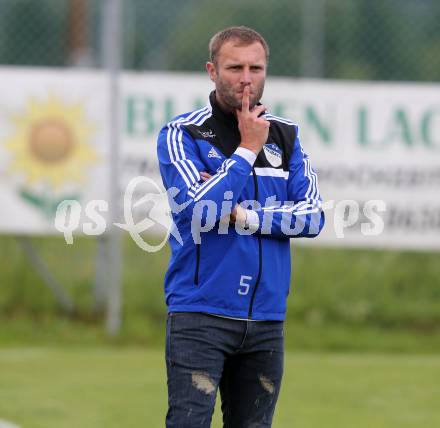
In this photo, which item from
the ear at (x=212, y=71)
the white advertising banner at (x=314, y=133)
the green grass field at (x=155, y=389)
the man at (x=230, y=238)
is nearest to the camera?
the man at (x=230, y=238)

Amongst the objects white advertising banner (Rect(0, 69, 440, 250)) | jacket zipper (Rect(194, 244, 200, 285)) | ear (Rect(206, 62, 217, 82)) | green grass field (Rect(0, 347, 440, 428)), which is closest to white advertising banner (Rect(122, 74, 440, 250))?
white advertising banner (Rect(0, 69, 440, 250))

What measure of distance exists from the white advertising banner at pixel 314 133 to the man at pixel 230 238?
5175 mm

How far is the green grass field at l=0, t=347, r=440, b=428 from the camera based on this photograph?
6.77m

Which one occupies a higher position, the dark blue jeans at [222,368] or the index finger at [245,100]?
the index finger at [245,100]

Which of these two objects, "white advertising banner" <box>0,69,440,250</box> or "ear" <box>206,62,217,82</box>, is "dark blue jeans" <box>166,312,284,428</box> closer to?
"ear" <box>206,62,217,82</box>

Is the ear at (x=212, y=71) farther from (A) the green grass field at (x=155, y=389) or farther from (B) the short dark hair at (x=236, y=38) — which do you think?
(A) the green grass field at (x=155, y=389)

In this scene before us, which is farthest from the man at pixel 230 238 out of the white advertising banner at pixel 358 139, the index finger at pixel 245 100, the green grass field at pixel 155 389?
the white advertising banner at pixel 358 139

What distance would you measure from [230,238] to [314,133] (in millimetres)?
5386

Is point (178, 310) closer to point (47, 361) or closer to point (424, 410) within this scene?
point (424, 410)

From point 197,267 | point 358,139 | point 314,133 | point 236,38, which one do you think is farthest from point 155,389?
point 236,38

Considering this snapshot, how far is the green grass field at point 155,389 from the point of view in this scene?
6.77 meters

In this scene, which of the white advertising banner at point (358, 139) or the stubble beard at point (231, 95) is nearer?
the stubble beard at point (231, 95)

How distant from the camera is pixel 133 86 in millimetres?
9602

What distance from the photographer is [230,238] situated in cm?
428
